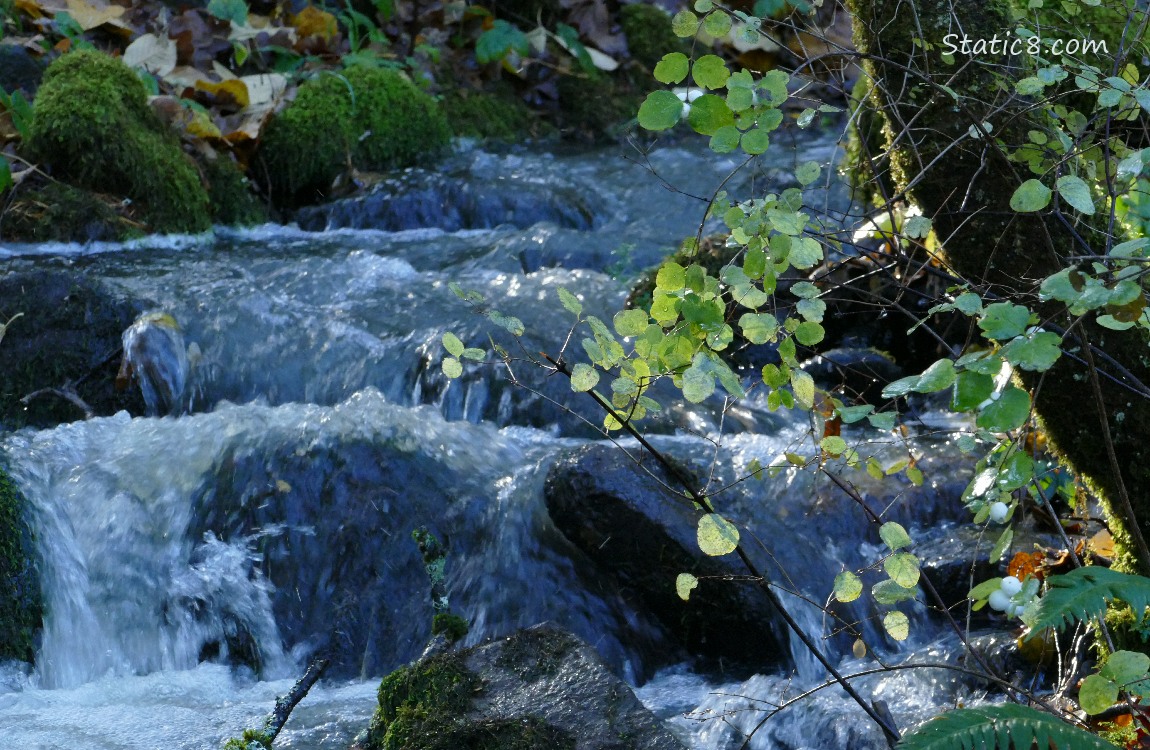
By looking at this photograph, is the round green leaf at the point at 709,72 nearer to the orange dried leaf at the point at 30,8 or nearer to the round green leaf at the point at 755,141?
the round green leaf at the point at 755,141

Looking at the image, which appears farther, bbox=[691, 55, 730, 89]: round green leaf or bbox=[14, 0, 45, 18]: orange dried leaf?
bbox=[14, 0, 45, 18]: orange dried leaf

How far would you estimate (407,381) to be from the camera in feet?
14.6

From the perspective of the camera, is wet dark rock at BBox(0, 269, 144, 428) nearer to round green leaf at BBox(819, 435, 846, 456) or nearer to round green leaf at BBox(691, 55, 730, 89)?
round green leaf at BBox(819, 435, 846, 456)

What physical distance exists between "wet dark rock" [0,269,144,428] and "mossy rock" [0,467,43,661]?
3.12 feet

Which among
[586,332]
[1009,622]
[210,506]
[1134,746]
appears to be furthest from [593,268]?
[1134,746]

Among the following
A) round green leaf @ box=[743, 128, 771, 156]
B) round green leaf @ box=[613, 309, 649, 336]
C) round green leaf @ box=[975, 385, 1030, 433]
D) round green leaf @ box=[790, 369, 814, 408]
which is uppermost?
round green leaf @ box=[743, 128, 771, 156]

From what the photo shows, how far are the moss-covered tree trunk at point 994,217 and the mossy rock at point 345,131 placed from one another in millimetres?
4908

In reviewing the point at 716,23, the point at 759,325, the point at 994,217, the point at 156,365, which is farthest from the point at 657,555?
the point at 156,365

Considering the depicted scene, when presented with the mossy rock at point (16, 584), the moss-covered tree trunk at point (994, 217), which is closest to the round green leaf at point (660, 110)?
the moss-covered tree trunk at point (994, 217)

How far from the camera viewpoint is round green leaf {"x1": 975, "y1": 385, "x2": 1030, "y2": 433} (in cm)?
130

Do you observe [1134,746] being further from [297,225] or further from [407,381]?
[297,225]

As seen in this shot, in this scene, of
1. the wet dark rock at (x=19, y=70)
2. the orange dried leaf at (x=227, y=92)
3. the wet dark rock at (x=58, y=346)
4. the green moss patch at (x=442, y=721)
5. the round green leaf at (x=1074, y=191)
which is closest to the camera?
the round green leaf at (x=1074, y=191)

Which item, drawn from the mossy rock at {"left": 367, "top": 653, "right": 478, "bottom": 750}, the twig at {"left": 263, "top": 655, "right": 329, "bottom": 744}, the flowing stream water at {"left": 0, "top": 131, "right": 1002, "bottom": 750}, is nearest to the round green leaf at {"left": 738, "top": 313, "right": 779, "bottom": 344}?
the flowing stream water at {"left": 0, "top": 131, "right": 1002, "bottom": 750}

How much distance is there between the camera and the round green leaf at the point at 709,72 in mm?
1675
